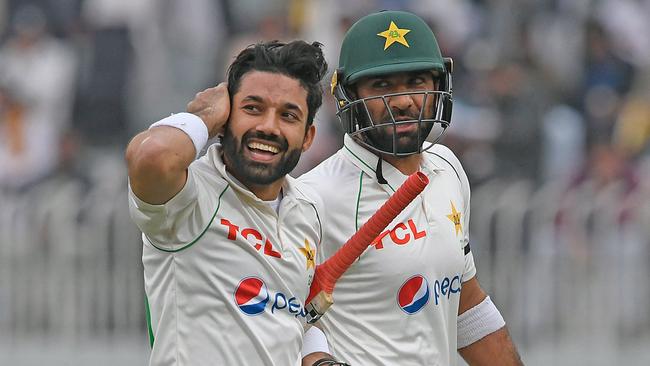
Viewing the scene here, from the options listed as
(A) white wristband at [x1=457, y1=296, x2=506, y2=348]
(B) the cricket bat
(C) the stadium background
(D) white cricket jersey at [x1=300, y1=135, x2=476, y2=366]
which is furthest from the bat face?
(C) the stadium background

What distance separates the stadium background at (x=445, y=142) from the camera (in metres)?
11.1

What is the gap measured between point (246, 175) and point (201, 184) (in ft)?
0.50

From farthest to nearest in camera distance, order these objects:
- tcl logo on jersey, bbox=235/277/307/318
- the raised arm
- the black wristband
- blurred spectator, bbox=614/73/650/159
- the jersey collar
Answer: blurred spectator, bbox=614/73/650/159, the jersey collar, the black wristband, tcl logo on jersey, bbox=235/277/307/318, the raised arm

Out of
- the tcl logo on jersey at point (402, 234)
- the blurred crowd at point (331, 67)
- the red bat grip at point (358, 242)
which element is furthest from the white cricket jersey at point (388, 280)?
the blurred crowd at point (331, 67)

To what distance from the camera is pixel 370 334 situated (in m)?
5.66

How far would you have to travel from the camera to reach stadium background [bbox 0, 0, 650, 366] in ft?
36.3

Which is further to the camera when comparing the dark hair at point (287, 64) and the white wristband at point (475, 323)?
the white wristband at point (475, 323)

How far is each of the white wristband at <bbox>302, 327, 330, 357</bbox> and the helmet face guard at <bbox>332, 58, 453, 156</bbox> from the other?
727mm

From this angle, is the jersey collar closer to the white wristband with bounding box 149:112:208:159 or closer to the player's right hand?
the player's right hand

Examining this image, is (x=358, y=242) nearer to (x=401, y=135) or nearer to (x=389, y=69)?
(x=401, y=135)

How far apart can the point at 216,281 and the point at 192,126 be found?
0.49 metres

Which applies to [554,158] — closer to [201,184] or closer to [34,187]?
[34,187]

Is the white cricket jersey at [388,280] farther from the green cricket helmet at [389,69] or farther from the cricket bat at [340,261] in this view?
the cricket bat at [340,261]

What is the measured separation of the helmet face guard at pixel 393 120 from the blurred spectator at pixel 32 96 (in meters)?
6.92
